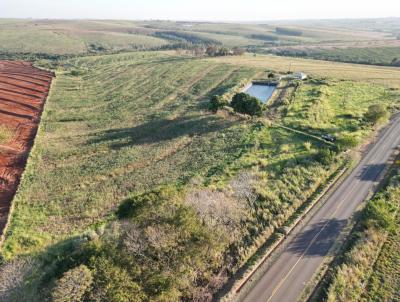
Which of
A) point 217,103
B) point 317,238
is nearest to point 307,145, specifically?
point 317,238

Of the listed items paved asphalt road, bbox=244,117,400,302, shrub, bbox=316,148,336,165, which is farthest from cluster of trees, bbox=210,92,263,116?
paved asphalt road, bbox=244,117,400,302

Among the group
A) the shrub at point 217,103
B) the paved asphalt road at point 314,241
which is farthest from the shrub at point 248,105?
the paved asphalt road at point 314,241

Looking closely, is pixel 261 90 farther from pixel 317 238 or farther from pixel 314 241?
pixel 314 241

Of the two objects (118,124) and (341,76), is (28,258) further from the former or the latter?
(341,76)

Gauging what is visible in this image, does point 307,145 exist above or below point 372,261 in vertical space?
above

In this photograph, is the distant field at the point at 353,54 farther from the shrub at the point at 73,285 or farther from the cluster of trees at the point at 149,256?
the shrub at the point at 73,285

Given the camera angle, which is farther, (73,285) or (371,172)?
(371,172)
